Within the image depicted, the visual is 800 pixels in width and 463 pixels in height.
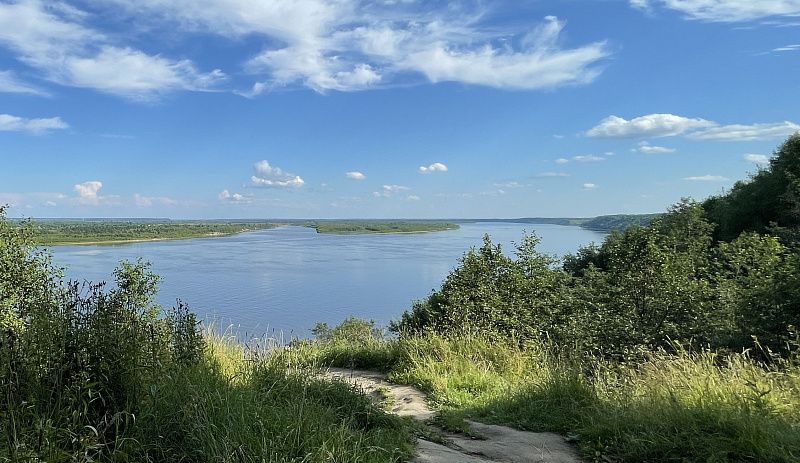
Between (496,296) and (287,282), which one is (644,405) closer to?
(496,296)

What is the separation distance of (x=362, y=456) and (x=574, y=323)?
12.6 metres

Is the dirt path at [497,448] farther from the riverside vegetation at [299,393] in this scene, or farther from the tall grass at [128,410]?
the tall grass at [128,410]

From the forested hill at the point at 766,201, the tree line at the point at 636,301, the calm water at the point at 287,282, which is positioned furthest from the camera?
the calm water at the point at 287,282

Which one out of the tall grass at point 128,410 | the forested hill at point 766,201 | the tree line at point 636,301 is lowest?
the tree line at point 636,301

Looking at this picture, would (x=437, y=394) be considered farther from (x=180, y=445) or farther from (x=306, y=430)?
(x=180, y=445)

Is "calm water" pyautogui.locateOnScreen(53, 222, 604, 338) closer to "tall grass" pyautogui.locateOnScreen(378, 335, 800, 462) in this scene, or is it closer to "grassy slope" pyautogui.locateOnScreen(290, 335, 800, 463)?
"grassy slope" pyautogui.locateOnScreen(290, 335, 800, 463)

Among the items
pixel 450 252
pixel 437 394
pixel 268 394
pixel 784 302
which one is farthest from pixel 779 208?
pixel 450 252

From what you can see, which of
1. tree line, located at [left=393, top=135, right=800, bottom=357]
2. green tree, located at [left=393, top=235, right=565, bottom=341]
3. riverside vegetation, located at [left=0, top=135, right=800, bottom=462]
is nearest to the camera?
riverside vegetation, located at [left=0, top=135, right=800, bottom=462]

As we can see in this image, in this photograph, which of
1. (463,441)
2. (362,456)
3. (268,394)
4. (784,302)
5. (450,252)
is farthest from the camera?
(450,252)

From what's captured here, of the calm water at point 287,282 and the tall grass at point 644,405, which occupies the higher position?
the tall grass at point 644,405

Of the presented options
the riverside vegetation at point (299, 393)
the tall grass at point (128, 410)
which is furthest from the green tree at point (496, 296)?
the tall grass at point (128, 410)

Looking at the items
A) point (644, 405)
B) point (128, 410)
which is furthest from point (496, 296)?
point (128, 410)

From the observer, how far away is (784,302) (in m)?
8.61

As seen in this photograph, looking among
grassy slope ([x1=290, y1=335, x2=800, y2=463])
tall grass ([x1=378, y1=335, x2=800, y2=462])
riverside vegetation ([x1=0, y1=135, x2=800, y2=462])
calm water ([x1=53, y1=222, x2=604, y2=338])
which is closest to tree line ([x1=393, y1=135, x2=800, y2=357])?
riverside vegetation ([x1=0, y1=135, x2=800, y2=462])
